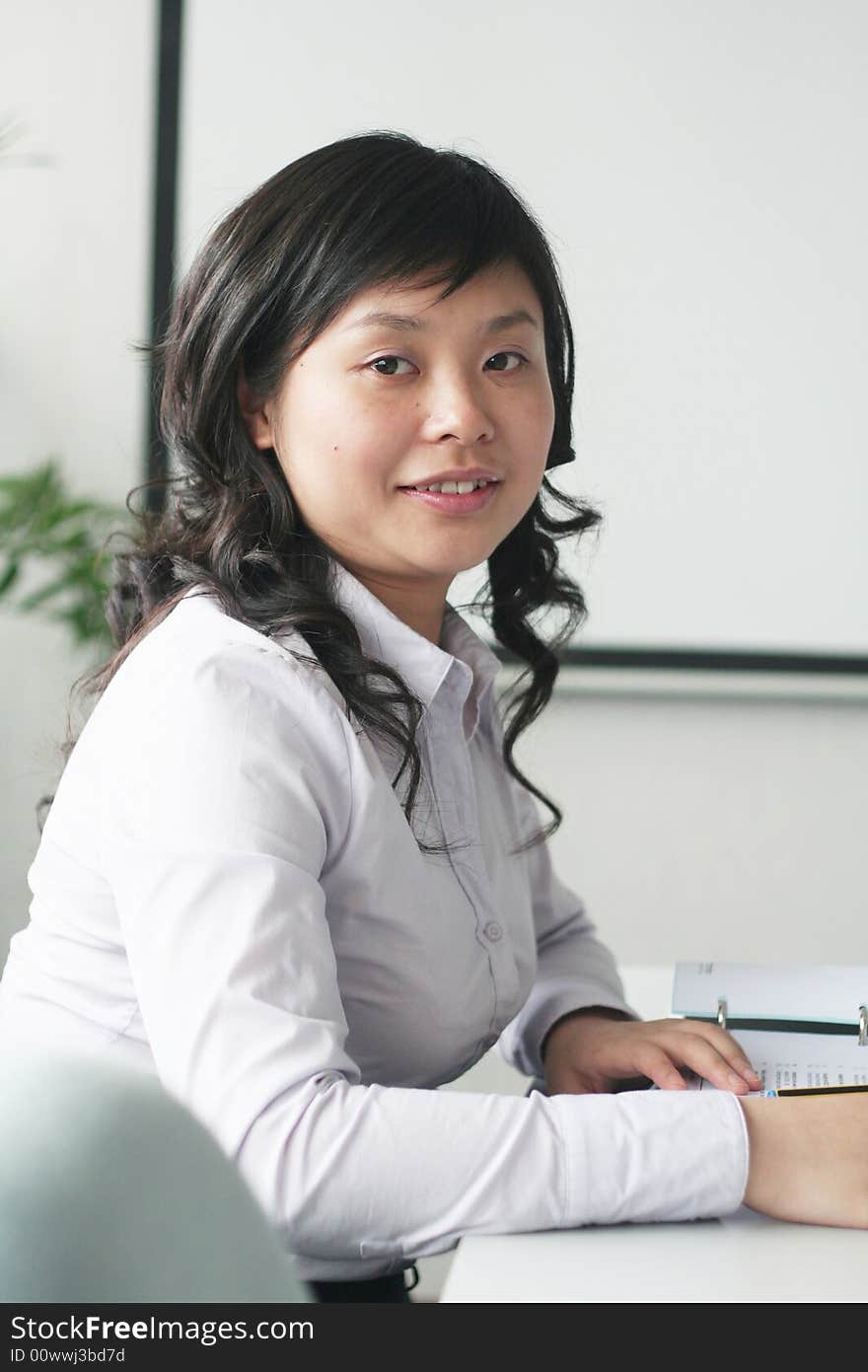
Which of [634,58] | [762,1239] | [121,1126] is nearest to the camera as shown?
[121,1126]

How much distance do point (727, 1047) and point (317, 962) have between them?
1.02ft

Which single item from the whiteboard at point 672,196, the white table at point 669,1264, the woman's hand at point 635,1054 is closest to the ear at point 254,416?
the woman's hand at point 635,1054

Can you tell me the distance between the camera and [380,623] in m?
1.06

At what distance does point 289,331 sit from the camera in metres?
1.02

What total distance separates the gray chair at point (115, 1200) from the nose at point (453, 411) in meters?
0.71

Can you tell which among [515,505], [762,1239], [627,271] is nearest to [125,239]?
[627,271]

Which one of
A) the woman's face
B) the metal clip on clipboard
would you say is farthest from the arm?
the woman's face

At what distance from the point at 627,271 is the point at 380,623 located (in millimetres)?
1372

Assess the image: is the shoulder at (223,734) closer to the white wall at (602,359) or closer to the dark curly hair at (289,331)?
the dark curly hair at (289,331)

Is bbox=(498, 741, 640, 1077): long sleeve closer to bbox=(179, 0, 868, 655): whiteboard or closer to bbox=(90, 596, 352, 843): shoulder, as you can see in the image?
bbox=(90, 596, 352, 843): shoulder

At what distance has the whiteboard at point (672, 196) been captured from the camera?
7.32 ft

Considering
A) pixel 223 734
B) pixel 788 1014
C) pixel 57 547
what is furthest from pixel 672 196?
pixel 223 734

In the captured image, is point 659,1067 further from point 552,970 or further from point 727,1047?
point 552,970
